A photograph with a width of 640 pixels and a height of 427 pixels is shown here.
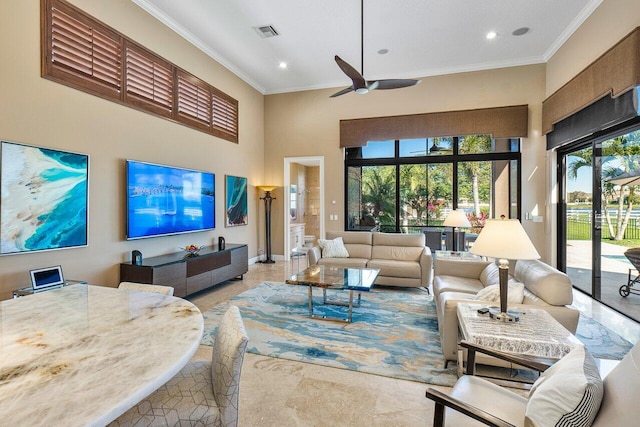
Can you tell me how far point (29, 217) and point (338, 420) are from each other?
327cm

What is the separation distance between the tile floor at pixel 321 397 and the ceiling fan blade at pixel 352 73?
3.24 meters

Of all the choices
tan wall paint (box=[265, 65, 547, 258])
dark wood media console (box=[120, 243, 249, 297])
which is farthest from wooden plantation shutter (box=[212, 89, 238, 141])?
dark wood media console (box=[120, 243, 249, 297])

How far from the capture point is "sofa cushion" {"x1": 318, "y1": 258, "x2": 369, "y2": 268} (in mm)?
4984

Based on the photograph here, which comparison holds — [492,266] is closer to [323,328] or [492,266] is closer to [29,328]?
[323,328]

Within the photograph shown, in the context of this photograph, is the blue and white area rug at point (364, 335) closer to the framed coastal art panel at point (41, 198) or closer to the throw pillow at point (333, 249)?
the throw pillow at point (333, 249)

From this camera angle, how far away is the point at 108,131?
147 inches

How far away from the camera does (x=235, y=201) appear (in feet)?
20.5

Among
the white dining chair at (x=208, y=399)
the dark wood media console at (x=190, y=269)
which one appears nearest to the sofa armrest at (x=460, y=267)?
the dark wood media console at (x=190, y=269)

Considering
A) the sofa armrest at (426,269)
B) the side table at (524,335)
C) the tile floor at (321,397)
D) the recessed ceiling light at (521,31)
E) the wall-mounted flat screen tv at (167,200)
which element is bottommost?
the tile floor at (321,397)

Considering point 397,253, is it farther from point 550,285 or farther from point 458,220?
point 550,285

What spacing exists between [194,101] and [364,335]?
14.9ft

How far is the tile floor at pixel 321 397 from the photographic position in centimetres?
192

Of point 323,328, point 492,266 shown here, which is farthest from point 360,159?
point 323,328

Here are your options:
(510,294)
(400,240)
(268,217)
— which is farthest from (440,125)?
(510,294)
